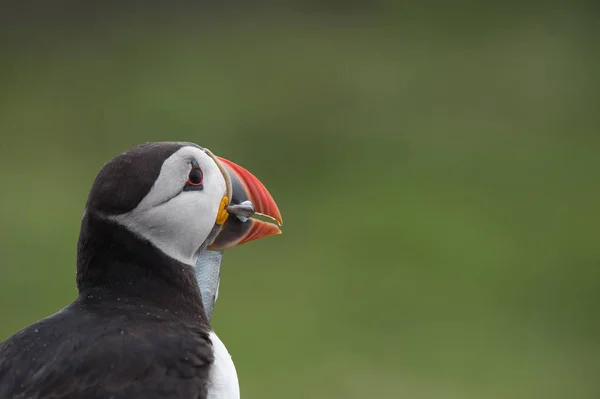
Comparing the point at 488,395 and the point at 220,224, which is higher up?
the point at 220,224

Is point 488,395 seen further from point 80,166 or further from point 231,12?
point 231,12

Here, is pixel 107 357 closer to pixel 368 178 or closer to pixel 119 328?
pixel 119 328

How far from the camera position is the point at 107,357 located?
1363 mm

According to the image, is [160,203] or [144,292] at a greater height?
[160,203]

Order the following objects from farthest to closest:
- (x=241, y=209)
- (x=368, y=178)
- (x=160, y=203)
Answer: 1. (x=368, y=178)
2. (x=241, y=209)
3. (x=160, y=203)

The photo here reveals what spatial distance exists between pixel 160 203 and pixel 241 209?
0.17 m

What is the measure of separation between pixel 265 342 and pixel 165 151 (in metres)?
4.04

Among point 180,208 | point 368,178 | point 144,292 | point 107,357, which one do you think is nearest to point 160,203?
point 180,208

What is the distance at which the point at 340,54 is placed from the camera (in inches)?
324

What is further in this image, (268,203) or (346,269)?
(346,269)

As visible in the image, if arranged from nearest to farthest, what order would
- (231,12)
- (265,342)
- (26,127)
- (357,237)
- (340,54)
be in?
(265,342)
(357,237)
(26,127)
(340,54)
(231,12)

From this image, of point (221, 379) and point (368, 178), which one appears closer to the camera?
point (221, 379)

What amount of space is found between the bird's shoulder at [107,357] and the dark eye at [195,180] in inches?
7.3

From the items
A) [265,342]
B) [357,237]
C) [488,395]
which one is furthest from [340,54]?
[488,395]
